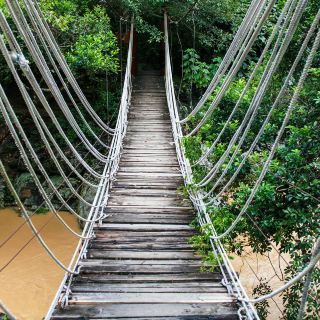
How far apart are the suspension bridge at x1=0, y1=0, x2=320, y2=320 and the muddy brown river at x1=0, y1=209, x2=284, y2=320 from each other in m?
1.40

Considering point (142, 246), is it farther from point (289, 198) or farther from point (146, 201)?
point (289, 198)

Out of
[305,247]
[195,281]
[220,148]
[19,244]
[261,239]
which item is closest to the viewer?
[195,281]

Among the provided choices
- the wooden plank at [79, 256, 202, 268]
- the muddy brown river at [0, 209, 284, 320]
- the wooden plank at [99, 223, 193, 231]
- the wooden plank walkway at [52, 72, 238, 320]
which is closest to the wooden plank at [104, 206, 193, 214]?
the wooden plank walkway at [52, 72, 238, 320]

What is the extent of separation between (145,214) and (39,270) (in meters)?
2.27

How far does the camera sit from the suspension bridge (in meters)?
1.29

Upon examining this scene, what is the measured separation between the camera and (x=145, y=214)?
2.50m

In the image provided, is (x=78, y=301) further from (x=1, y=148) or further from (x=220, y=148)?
(x=1, y=148)

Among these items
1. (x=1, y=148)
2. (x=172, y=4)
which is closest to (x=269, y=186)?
(x=172, y=4)

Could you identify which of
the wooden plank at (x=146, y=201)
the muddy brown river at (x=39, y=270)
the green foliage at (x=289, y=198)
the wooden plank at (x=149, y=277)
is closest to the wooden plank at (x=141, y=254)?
the wooden plank at (x=149, y=277)

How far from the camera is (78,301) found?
64.0 inches

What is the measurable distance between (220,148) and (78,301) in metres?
1.46

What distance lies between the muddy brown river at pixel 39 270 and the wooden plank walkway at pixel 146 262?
1.34 metres

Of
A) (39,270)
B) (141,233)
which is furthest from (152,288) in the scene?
(39,270)

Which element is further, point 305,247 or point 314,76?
point 314,76
